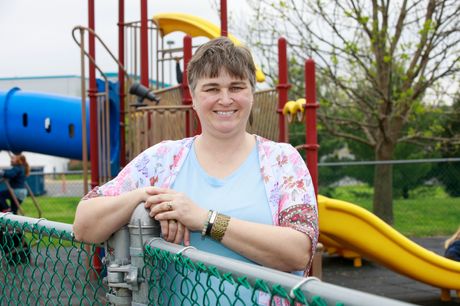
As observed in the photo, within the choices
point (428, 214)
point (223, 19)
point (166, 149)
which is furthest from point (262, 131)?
point (428, 214)

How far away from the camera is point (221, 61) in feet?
5.54

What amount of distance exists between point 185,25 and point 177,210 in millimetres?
6456

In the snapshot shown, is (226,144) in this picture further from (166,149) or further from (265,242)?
(265,242)

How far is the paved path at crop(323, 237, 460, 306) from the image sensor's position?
6237 mm

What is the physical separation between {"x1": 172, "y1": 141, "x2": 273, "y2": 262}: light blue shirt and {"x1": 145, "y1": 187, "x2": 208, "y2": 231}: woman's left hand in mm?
77

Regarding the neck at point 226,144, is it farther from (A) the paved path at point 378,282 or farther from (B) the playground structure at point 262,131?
(A) the paved path at point 378,282

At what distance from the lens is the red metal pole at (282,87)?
5789mm

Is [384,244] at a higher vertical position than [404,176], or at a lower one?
higher

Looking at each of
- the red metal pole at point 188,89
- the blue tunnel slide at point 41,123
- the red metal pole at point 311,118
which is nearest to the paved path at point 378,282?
the red metal pole at point 311,118

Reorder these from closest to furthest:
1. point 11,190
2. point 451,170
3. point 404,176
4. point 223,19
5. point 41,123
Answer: point 223,19
point 41,123
point 11,190
point 451,170
point 404,176

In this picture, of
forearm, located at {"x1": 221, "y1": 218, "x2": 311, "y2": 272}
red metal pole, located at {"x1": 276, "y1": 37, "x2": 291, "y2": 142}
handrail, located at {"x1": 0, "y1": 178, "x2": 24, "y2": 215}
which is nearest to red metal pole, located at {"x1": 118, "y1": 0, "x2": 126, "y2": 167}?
red metal pole, located at {"x1": 276, "y1": 37, "x2": 291, "y2": 142}

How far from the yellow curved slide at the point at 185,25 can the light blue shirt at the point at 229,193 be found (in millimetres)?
5947

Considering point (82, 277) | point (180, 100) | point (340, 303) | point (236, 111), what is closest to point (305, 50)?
point (180, 100)

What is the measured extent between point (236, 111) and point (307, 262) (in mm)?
418
